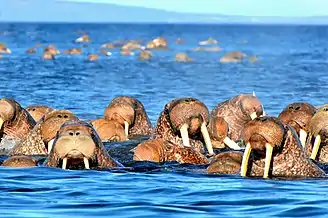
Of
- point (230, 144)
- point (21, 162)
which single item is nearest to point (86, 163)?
point (21, 162)

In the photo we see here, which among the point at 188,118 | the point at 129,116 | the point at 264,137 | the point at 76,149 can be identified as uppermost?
the point at 129,116

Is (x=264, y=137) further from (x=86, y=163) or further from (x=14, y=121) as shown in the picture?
(x=14, y=121)

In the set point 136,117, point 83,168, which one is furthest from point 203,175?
point 136,117

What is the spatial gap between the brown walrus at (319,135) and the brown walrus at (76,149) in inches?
150

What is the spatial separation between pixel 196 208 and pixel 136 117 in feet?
31.6

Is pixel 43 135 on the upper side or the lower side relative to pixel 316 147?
lower

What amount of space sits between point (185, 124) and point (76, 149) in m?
4.33

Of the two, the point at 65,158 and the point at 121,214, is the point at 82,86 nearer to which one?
the point at 65,158

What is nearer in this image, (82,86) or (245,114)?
(245,114)

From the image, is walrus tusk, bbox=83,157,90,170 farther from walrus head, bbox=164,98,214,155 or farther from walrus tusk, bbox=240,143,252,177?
walrus head, bbox=164,98,214,155

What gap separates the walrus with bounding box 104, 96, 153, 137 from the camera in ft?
67.1

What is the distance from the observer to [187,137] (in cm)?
1750

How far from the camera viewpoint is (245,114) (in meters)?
20.7

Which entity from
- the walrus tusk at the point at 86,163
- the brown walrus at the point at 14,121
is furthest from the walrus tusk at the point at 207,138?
the walrus tusk at the point at 86,163
